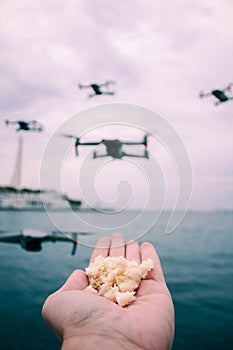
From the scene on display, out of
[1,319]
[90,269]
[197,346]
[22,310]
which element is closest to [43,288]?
[22,310]

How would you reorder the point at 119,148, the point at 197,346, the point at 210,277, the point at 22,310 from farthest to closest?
the point at 210,277
the point at 22,310
the point at 119,148
the point at 197,346

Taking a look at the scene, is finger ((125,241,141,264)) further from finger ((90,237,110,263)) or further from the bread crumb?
the bread crumb

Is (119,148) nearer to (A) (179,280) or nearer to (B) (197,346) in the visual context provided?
(B) (197,346)

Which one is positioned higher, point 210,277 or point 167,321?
point 167,321

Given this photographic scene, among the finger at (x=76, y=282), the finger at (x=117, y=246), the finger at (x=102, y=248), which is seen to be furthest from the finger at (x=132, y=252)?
the finger at (x=76, y=282)

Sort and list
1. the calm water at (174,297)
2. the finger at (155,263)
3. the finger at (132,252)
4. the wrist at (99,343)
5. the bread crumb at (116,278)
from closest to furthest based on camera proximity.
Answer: the wrist at (99,343), the bread crumb at (116,278), the finger at (155,263), the finger at (132,252), the calm water at (174,297)

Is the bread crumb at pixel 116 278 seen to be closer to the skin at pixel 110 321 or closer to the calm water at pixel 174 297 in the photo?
the skin at pixel 110 321
